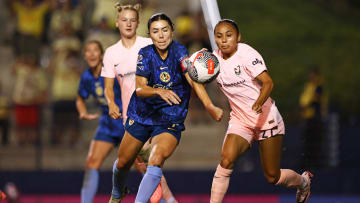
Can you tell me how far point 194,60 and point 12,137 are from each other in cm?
769

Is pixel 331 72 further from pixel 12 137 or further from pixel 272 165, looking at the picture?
pixel 272 165

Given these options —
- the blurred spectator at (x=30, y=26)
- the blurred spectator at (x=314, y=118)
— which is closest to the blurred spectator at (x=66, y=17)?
the blurred spectator at (x=30, y=26)

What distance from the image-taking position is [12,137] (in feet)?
47.5

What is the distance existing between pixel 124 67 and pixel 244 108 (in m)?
1.37

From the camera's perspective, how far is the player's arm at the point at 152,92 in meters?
7.38

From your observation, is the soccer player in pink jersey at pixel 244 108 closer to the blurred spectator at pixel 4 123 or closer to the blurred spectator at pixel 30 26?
the blurred spectator at pixel 4 123

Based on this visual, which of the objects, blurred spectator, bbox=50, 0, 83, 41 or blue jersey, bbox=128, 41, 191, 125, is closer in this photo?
blue jersey, bbox=128, 41, 191, 125

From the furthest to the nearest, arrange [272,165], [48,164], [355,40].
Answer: [355,40], [48,164], [272,165]

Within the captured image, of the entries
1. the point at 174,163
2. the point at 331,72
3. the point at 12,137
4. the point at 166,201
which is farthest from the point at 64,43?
the point at 166,201

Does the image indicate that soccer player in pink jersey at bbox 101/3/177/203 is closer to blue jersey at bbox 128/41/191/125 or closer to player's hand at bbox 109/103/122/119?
player's hand at bbox 109/103/122/119

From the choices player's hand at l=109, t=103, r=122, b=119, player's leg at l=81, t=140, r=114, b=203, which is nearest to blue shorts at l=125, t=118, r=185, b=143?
player's hand at l=109, t=103, r=122, b=119

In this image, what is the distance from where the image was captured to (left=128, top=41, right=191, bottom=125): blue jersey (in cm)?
784

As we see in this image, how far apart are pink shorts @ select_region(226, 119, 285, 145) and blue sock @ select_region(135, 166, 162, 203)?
40.4 inches

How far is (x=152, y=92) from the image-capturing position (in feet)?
24.7
